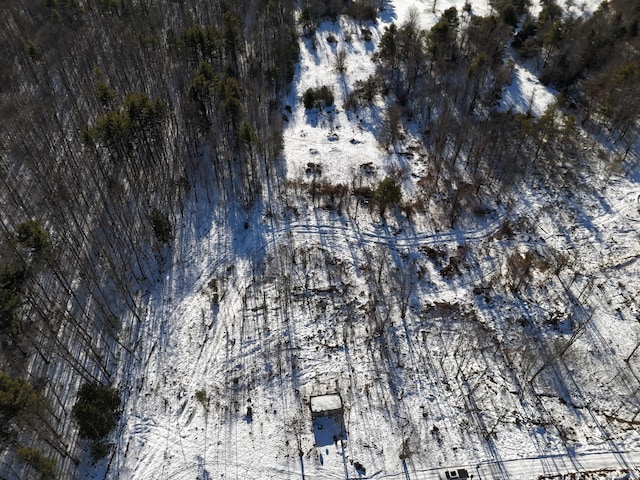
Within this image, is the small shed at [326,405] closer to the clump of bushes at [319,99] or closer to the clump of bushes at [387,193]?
the clump of bushes at [387,193]

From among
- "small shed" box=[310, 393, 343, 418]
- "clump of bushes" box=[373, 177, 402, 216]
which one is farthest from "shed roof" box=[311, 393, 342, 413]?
"clump of bushes" box=[373, 177, 402, 216]

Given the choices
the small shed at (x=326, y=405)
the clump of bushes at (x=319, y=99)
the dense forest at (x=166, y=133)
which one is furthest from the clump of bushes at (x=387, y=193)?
the clump of bushes at (x=319, y=99)

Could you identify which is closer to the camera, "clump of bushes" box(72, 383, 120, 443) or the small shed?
"clump of bushes" box(72, 383, 120, 443)

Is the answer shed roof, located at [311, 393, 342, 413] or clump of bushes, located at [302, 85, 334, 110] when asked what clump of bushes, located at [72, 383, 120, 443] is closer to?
shed roof, located at [311, 393, 342, 413]

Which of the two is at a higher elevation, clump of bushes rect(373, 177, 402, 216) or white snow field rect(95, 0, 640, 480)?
clump of bushes rect(373, 177, 402, 216)

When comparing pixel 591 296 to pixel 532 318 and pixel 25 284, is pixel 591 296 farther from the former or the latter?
pixel 25 284

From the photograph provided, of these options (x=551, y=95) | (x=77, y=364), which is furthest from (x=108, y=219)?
(x=551, y=95)

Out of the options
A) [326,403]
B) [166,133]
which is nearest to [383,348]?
[326,403]
